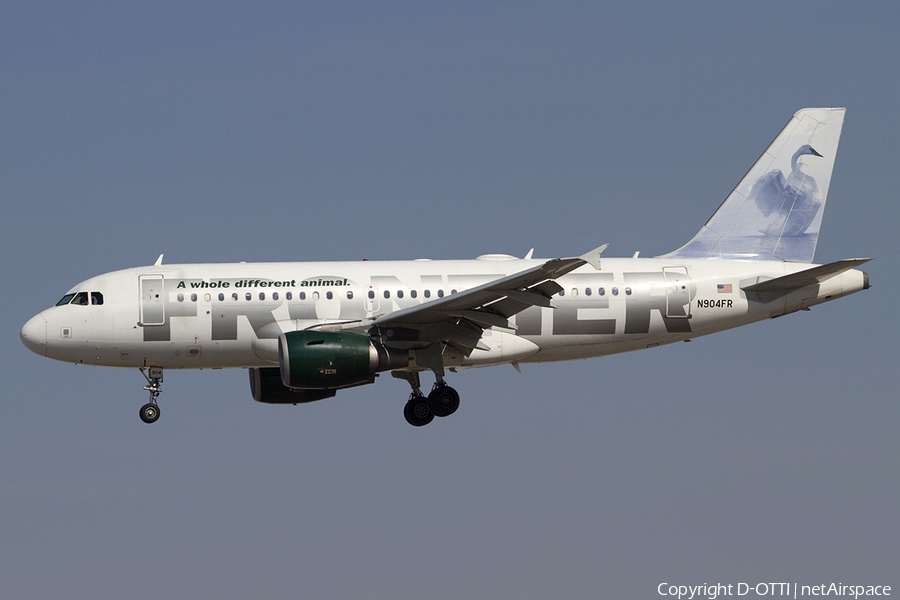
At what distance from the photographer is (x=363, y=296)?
2841 centimetres

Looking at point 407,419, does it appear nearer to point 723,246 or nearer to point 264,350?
point 264,350

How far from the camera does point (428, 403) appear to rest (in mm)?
28734

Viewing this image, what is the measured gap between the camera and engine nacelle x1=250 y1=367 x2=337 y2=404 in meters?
31.0

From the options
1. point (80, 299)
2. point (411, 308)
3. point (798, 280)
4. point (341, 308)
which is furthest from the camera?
point (798, 280)

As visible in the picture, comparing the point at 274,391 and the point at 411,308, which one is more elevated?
the point at 411,308

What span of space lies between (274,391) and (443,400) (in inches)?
225

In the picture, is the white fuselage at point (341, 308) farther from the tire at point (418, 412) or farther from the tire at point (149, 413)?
the tire at point (418, 412)

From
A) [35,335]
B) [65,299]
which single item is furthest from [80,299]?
[35,335]

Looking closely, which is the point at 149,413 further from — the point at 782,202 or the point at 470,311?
the point at 782,202

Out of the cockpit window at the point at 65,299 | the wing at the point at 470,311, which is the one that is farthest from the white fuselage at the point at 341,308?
the wing at the point at 470,311

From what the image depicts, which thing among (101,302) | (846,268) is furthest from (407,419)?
(846,268)

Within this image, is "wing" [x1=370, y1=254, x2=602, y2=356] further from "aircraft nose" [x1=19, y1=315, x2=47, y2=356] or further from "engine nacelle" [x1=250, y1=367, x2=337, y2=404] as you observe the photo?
"aircraft nose" [x1=19, y1=315, x2=47, y2=356]

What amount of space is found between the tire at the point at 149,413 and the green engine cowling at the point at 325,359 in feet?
16.7

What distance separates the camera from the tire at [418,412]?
29.1 meters
